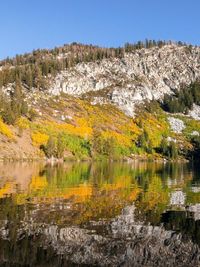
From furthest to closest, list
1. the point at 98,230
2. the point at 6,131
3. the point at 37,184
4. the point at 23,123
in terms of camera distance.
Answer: the point at 23,123 → the point at 6,131 → the point at 37,184 → the point at 98,230

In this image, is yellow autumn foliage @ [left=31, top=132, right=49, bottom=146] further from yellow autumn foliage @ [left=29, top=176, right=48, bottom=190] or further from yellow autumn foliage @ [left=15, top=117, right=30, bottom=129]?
yellow autumn foliage @ [left=29, top=176, right=48, bottom=190]

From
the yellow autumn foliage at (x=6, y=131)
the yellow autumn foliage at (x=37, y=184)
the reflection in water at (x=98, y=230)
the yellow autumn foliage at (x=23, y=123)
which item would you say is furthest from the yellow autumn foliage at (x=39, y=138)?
the reflection in water at (x=98, y=230)

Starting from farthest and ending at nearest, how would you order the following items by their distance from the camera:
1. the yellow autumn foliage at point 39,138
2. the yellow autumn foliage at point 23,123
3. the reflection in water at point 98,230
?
1. the yellow autumn foliage at point 23,123
2. the yellow autumn foliage at point 39,138
3. the reflection in water at point 98,230

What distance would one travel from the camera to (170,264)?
22.0m

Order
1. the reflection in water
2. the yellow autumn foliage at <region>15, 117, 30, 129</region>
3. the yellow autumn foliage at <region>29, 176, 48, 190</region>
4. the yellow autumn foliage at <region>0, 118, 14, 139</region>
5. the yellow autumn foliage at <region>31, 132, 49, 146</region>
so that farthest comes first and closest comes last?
the yellow autumn foliage at <region>15, 117, 30, 129</region> → the yellow autumn foliage at <region>31, 132, 49, 146</region> → the yellow autumn foliage at <region>0, 118, 14, 139</region> → the yellow autumn foliage at <region>29, 176, 48, 190</region> → the reflection in water

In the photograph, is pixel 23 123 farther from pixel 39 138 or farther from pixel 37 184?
pixel 37 184

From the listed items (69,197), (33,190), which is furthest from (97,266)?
(33,190)

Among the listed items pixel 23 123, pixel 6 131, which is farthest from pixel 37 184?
pixel 23 123

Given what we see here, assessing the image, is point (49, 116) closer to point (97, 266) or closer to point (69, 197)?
point (69, 197)

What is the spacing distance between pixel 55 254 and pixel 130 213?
1445cm

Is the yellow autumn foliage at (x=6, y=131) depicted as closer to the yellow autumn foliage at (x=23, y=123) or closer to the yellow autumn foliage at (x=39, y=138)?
the yellow autumn foliage at (x=23, y=123)

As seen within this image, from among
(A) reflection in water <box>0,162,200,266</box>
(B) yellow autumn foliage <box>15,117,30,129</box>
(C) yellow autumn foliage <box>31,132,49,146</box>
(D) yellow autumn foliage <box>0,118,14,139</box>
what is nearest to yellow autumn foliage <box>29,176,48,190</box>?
(A) reflection in water <box>0,162,200,266</box>

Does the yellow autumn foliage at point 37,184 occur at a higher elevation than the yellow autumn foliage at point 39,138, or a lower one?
lower

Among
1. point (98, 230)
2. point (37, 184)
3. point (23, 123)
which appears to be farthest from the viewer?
point (23, 123)
